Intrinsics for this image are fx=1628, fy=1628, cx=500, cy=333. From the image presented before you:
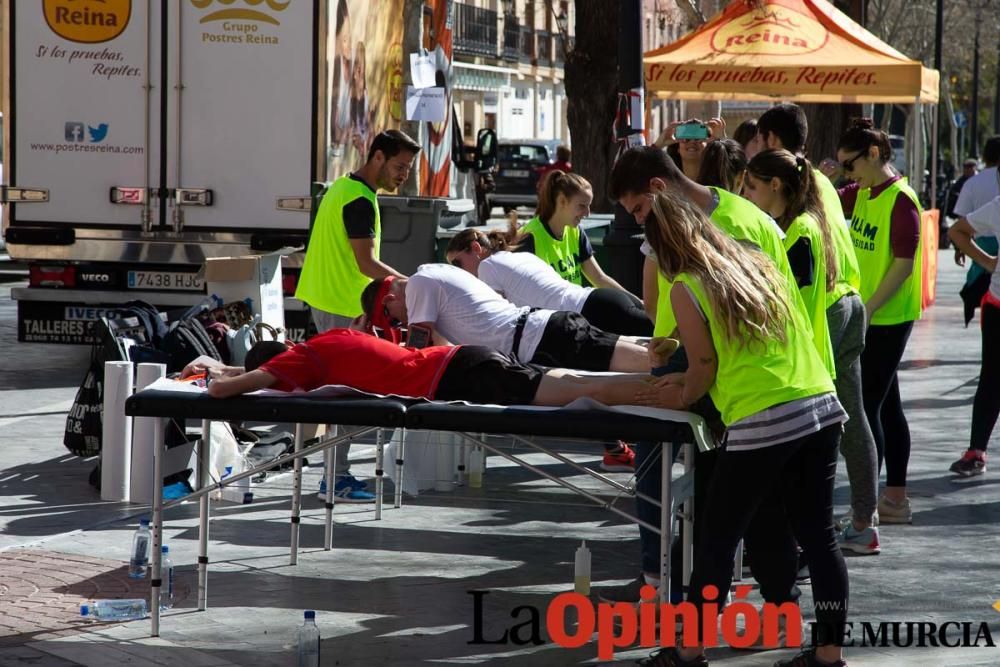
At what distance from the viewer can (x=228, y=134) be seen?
12.1 meters

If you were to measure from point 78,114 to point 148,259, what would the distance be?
120cm

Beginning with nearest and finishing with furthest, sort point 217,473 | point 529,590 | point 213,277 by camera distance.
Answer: point 529,590
point 217,473
point 213,277

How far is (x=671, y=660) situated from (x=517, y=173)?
36.7m

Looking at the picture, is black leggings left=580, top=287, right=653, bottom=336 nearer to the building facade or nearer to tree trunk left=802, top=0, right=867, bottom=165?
tree trunk left=802, top=0, right=867, bottom=165

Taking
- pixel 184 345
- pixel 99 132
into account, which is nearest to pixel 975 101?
pixel 99 132

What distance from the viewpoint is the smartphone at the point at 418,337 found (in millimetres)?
7008

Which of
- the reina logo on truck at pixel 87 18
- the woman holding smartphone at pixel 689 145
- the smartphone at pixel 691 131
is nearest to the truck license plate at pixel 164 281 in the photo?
the reina logo on truck at pixel 87 18

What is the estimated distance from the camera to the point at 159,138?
39.9 feet

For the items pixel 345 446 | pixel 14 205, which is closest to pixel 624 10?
A: pixel 345 446

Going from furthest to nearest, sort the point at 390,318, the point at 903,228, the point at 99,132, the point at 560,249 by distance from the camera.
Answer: the point at 99,132 → the point at 560,249 → the point at 903,228 → the point at 390,318

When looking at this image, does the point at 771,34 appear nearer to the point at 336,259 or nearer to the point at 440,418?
the point at 336,259

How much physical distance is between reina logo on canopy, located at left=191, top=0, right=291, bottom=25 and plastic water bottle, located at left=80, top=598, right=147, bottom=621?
659 cm

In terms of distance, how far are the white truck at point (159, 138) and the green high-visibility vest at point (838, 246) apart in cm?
Answer: 524

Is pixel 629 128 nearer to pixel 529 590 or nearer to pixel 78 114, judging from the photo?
pixel 78 114
